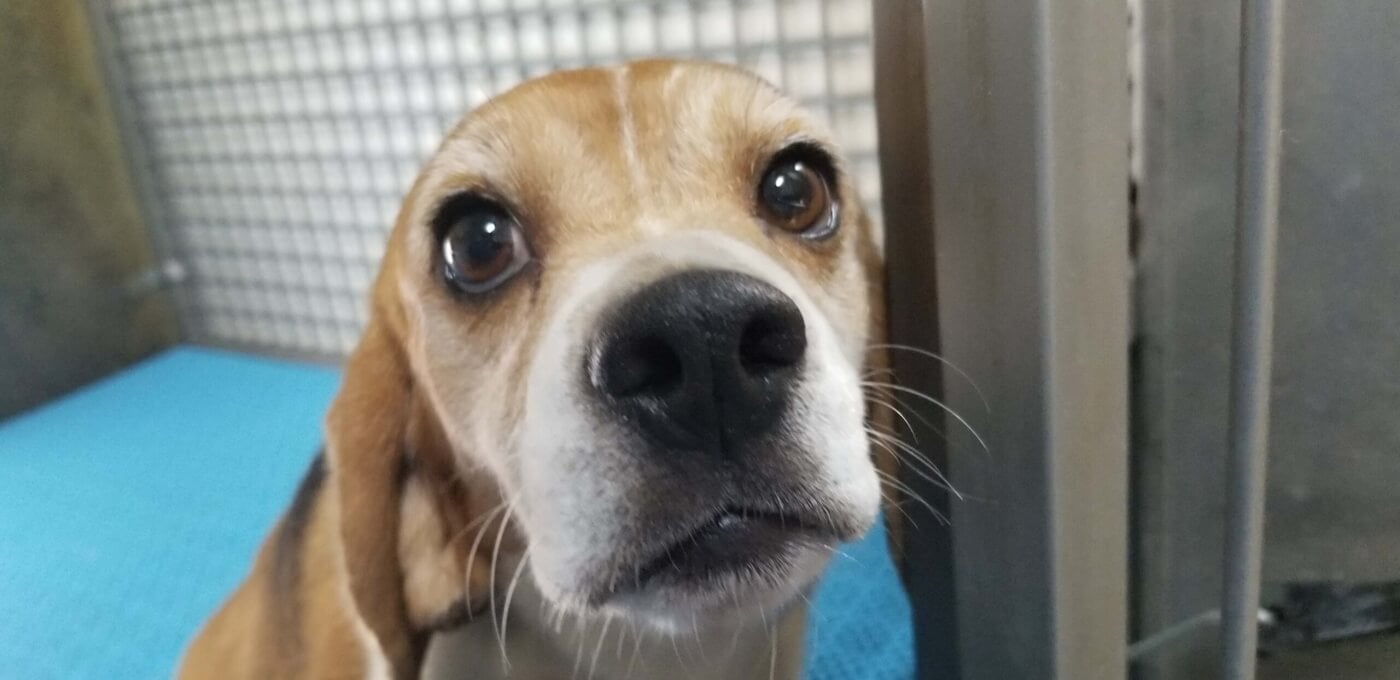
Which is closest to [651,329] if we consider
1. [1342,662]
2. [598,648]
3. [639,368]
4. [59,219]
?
[639,368]

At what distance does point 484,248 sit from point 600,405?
13.8 inches

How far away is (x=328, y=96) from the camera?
2.57 meters

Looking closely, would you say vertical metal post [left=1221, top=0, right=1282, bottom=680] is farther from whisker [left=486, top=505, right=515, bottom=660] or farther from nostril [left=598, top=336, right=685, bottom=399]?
whisker [left=486, top=505, right=515, bottom=660]

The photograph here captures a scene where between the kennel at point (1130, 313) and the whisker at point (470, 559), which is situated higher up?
the kennel at point (1130, 313)

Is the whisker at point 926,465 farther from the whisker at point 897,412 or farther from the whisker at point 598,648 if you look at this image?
the whisker at point 598,648

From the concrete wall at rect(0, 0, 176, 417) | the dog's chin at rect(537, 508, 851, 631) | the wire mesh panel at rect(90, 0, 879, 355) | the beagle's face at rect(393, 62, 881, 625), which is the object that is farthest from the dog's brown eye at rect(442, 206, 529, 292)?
the concrete wall at rect(0, 0, 176, 417)

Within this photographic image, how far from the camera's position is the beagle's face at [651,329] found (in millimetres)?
671

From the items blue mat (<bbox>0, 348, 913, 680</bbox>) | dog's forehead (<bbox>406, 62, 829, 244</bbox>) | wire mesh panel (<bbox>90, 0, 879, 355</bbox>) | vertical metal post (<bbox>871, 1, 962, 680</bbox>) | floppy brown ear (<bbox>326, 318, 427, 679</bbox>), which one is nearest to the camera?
vertical metal post (<bbox>871, 1, 962, 680</bbox>)

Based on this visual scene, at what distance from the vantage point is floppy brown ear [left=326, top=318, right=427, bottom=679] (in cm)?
104

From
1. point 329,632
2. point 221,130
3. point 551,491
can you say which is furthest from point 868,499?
point 221,130

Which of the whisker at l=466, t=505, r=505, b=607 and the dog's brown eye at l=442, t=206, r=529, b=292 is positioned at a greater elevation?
the dog's brown eye at l=442, t=206, r=529, b=292

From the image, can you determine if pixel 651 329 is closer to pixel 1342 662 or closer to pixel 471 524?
pixel 471 524

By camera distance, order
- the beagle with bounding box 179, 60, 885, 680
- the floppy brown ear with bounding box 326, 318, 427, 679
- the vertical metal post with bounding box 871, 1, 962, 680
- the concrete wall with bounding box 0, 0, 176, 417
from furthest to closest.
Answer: the concrete wall with bounding box 0, 0, 176, 417, the floppy brown ear with bounding box 326, 318, 427, 679, the vertical metal post with bounding box 871, 1, 962, 680, the beagle with bounding box 179, 60, 885, 680

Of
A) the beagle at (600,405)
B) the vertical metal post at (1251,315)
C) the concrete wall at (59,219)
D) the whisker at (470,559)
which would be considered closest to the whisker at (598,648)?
the beagle at (600,405)
